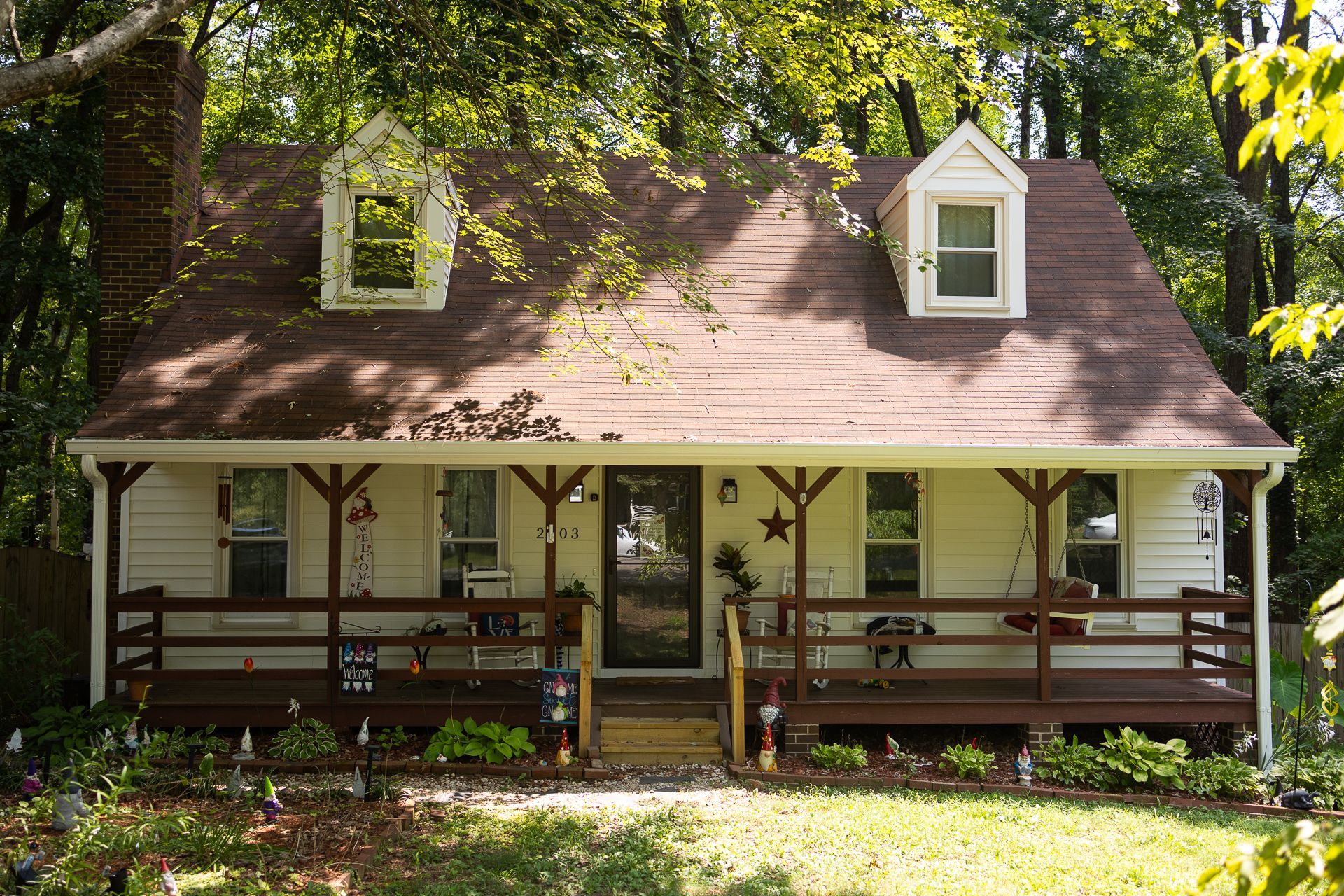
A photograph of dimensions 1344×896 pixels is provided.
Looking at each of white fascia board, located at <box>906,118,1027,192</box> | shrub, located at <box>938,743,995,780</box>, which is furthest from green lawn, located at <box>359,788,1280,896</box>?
white fascia board, located at <box>906,118,1027,192</box>

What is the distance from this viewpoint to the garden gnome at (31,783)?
649cm

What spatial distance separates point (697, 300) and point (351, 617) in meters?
5.01

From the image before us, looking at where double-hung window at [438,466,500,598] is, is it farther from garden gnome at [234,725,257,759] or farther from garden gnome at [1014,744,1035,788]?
garden gnome at [1014,744,1035,788]

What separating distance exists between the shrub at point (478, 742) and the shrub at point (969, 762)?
146 inches

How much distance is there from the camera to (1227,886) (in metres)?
6.00

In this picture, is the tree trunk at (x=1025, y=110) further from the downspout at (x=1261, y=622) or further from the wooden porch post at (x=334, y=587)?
the wooden porch post at (x=334, y=587)

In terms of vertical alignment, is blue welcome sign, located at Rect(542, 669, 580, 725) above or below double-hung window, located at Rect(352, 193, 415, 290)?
below

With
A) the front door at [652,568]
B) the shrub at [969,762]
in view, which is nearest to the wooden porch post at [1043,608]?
the shrub at [969,762]

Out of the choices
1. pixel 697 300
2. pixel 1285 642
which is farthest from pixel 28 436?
pixel 1285 642

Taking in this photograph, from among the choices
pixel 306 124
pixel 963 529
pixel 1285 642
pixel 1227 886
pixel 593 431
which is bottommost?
pixel 1227 886

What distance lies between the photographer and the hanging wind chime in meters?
10.3

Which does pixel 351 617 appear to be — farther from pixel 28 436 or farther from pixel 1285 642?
pixel 1285 642

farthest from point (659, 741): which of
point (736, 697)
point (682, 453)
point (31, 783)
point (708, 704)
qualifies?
point (31, 783)

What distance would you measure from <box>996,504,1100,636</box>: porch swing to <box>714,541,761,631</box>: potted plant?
268 cm
